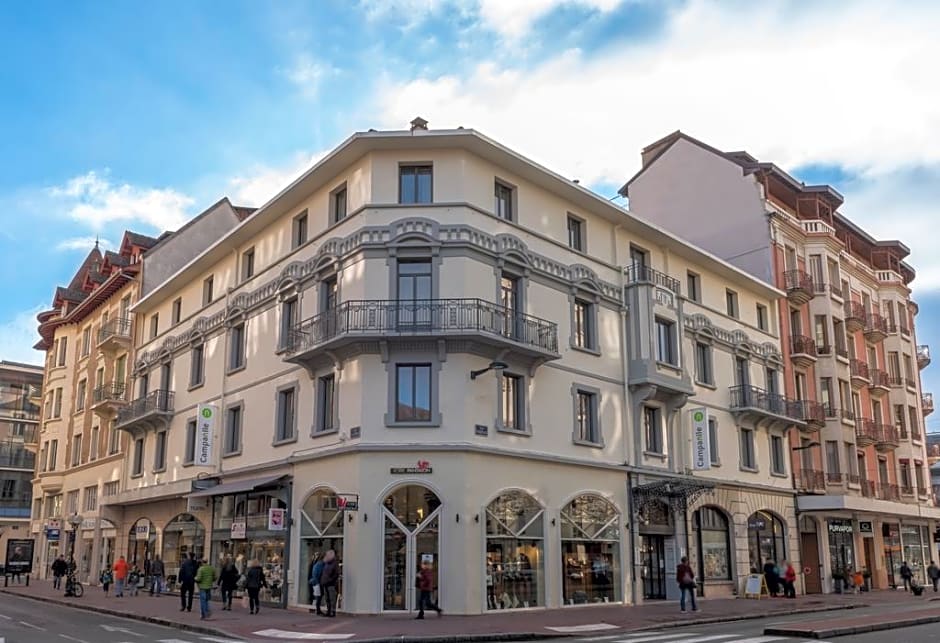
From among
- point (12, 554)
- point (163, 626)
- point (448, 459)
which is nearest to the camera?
point (163, 626)

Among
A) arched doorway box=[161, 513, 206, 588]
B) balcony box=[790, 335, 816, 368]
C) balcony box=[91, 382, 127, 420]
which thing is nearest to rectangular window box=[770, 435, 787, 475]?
balcony box=[790, 335, 816, 368]

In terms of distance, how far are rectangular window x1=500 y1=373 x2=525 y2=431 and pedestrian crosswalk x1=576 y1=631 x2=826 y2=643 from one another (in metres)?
7.80

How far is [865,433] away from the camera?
4334 centimetres

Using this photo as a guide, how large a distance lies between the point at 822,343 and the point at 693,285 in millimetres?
10669

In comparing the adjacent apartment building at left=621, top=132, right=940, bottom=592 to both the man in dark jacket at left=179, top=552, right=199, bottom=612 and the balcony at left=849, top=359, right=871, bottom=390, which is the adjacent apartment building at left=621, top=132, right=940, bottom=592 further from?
the man in dark jacket at left=179, top=552, right=199, bottom=612

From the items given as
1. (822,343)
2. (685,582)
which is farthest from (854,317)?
(685,582)

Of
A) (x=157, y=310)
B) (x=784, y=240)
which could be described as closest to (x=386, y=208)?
(x=157, y=310)

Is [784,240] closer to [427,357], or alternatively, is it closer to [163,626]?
[427,357]

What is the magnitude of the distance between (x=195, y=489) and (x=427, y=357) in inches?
455

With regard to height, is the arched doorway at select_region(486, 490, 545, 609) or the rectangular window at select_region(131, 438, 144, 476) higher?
the rectangular window at select_region(131, 438, 144, 476)

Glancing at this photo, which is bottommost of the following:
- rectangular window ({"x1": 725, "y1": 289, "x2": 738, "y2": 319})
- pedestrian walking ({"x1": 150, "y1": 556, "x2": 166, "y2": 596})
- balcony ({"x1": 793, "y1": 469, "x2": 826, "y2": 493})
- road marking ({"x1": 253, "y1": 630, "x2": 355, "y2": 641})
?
road marking ({"x1": 253, "y1": 630, "x2": 355, "y2": 641})

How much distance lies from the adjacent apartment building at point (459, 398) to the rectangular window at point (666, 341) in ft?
0.38

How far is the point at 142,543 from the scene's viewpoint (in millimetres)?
38406

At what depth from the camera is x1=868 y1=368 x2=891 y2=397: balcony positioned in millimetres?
45750
